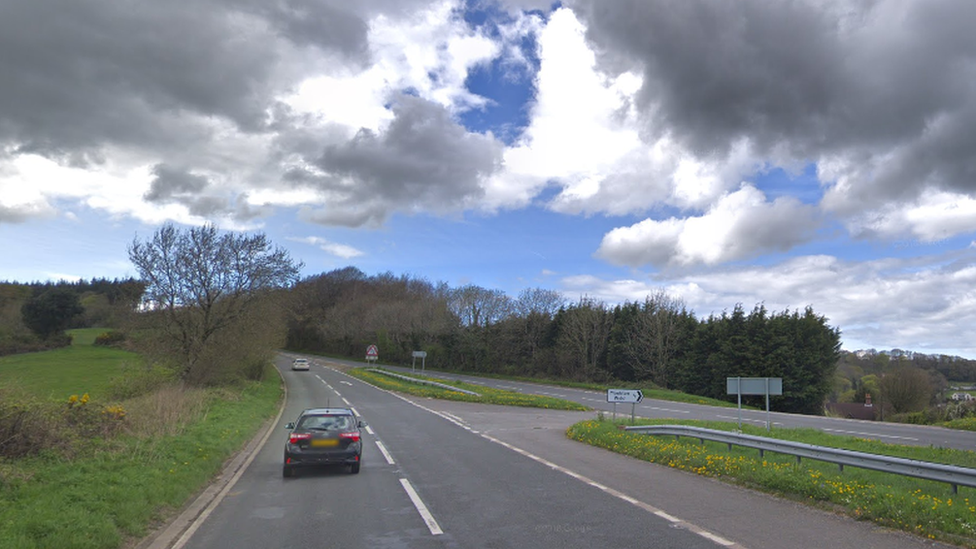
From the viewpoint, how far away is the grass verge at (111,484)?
6.64 m

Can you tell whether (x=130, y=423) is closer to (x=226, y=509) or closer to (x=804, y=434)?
(x=226, y=509)

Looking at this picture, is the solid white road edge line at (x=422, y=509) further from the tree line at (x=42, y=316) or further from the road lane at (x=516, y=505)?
the tree line at (x=42, y=316)

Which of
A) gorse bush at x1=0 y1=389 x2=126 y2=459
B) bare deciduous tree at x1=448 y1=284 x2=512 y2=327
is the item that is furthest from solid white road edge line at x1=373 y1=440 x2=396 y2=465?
bare deciduous tree at x1=448 y1=284 x2=512 y2=327

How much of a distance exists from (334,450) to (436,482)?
2.36 meters

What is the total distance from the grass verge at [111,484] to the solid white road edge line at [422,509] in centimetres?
356

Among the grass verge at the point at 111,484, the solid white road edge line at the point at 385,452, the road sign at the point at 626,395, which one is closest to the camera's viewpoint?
the grass verge at the point at 111,484

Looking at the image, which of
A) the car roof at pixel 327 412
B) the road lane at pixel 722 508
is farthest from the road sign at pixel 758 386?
the car roof at pixel 327 412

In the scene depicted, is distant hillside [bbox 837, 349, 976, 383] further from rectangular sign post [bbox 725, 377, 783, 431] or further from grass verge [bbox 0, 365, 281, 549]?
grass verge [bbox 0, 365, 281, 549]

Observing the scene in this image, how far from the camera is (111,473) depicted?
930 centimetres

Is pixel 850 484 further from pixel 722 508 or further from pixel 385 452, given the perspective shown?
pixel 385 452

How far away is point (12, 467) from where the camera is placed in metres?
8.61

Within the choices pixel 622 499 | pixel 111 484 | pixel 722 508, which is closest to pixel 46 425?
pixel 111 484

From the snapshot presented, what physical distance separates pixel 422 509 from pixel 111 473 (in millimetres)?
4986

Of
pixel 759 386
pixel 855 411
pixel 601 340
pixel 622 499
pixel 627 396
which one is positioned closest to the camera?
pixel 622 499
